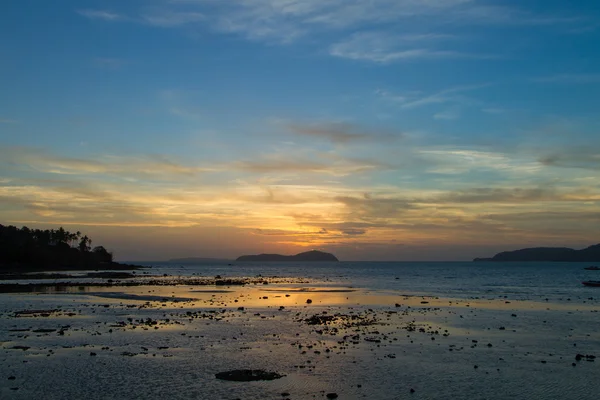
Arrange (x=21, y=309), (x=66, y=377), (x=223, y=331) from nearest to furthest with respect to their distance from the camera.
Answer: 1. (x=66, y=377)
2. (x=223, y=331)
3. (x=21, y=309)

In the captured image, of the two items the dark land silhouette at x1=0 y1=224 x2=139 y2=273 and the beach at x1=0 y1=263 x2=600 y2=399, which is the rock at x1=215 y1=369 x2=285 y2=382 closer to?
the beach at x1=0 y1=263 x2=600 y2=399

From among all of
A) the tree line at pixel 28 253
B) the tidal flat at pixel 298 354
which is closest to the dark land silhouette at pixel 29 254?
the tree line at pixel 28 253

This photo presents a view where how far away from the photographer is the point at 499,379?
23.8m

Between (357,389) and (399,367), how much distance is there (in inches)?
193

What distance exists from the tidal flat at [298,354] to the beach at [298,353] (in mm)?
84

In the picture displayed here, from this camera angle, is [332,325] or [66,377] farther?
[332,325]

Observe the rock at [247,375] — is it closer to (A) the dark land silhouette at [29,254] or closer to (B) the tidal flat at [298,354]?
(B) the tidal flat at [298,354]

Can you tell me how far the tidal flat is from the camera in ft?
70.4

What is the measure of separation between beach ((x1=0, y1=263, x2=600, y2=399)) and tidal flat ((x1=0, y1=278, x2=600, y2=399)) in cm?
8

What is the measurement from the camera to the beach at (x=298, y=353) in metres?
21.5

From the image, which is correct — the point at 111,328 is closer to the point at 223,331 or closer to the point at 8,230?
the point at 223,331

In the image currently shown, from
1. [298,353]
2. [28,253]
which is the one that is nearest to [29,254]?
[28,253]

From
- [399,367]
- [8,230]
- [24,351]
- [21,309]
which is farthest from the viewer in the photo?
[8,230]

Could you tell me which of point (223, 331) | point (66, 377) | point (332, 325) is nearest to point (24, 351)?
point (66, 377)
